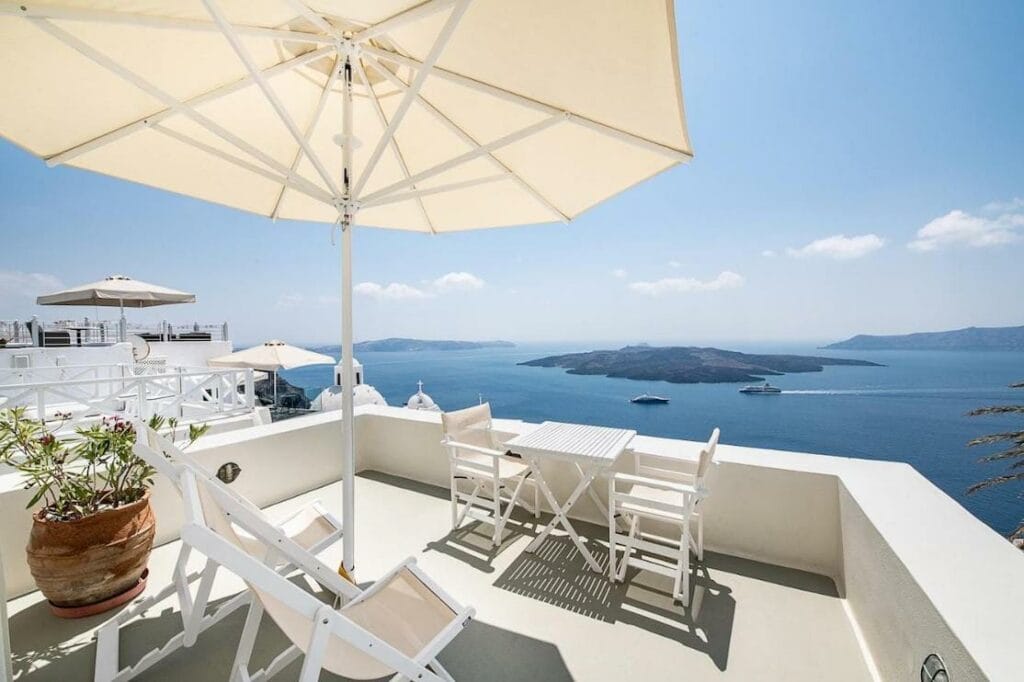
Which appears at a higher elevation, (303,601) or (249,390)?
(303,601)

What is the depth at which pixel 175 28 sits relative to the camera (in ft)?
5.53

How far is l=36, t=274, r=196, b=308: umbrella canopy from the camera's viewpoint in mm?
8656

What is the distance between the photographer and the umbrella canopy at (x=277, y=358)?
798 cm

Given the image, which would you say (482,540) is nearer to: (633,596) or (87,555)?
(633,596)

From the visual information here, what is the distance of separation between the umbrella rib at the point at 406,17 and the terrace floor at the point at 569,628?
2.96 metres

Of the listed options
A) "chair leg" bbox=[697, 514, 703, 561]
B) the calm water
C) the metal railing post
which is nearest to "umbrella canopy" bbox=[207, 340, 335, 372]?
the metal railing post

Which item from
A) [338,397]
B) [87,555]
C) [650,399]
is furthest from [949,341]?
[87,555]

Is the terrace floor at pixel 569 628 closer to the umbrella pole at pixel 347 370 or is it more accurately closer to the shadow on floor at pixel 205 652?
the shadow on floor at pixel 205 652

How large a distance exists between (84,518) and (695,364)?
229 ft

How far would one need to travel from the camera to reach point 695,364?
64688 mm

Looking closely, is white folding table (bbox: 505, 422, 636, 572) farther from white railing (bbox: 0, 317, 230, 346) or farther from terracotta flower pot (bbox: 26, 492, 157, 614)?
white railing (bbox: 0, 317, 230, 346)

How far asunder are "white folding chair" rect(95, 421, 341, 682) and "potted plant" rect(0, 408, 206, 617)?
0.75 ft

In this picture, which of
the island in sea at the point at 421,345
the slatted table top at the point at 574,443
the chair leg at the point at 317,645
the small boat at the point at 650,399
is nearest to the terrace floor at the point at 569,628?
the slatted table top at the point at 574,443

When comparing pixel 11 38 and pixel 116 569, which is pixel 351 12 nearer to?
pixel 11 38
